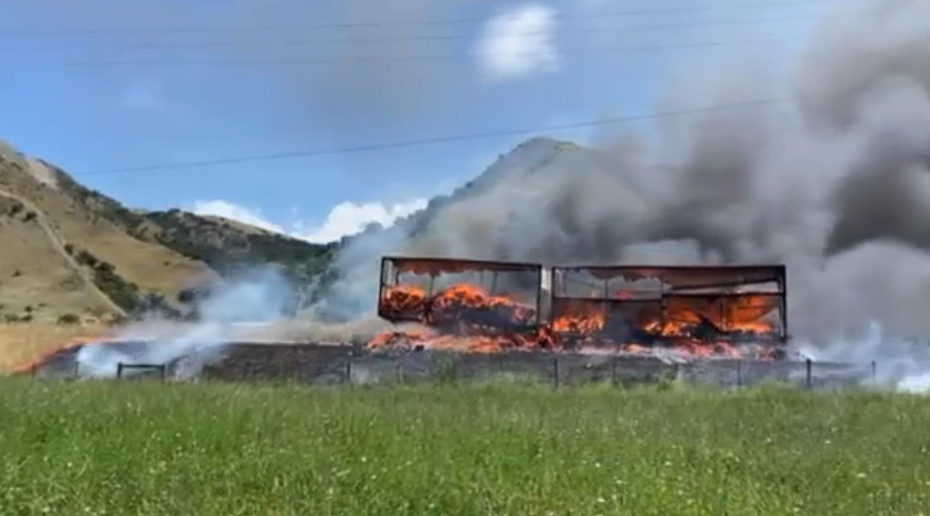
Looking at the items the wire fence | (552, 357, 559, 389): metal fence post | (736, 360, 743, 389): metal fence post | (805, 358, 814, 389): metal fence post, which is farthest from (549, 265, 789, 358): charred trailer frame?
(552, 357, 559, 389): metal fence post

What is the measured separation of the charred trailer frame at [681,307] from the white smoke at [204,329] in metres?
11.7

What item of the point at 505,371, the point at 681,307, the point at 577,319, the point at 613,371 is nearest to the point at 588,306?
the point at 577,319

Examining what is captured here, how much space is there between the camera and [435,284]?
37.4 metres

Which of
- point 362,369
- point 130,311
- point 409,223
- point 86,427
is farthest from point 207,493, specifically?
point 130,311

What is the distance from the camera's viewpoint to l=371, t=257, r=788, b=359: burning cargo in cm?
3512

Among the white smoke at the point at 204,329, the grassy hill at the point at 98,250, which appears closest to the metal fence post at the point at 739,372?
the white smoke at the point at 204,329

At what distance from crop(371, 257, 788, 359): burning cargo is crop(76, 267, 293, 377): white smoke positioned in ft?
20.6

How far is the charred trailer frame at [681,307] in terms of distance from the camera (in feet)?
116

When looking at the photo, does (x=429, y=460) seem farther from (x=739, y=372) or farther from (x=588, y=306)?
(x=588, y=306)

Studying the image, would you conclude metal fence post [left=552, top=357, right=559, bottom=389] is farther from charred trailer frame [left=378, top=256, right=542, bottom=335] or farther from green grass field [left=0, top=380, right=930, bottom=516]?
green grass field [left=0, top=380, right=930, bottom=516]

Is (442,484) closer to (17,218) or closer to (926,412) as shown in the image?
(926,412)

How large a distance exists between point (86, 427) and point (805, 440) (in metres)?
7.43

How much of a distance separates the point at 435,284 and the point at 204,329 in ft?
32.0

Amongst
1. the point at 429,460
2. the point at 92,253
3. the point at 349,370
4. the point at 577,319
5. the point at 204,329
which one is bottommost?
the point at 429,460
